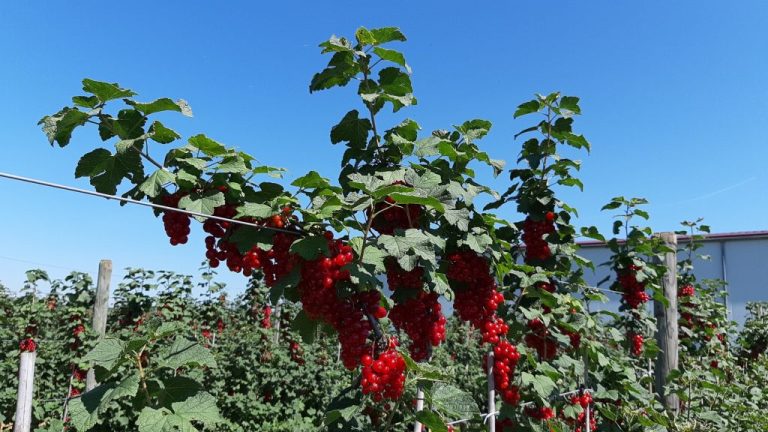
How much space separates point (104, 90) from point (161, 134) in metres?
0.23

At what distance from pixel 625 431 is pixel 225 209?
142 inches

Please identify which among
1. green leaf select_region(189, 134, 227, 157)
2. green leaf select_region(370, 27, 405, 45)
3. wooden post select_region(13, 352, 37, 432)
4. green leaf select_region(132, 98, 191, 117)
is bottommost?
wooden post select_region(13, 352, 37, 432)

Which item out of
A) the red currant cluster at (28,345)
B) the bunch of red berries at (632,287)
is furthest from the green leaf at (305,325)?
the red currant cluster at (28,345)

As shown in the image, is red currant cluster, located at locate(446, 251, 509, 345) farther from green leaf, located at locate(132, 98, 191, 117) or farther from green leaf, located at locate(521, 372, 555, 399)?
green leaf, located at locate(132, 98, 191, 117)

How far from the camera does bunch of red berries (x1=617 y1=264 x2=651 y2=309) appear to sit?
502cm

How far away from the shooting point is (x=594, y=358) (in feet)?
12.7

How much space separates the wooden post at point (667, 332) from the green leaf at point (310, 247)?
4.10 metres

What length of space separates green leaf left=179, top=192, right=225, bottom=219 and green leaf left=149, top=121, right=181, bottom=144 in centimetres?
22

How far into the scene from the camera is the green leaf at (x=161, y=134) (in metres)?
2.00

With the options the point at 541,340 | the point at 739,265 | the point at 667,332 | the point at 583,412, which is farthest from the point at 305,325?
the point at 739,265

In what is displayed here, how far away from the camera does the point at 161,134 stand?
6.64 feet

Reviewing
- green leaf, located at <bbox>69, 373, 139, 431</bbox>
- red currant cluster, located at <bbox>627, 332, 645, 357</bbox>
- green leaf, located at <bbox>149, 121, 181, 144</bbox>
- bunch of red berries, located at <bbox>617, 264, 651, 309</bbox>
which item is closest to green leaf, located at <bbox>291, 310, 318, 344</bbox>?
green leaf, located at <bbox>69, 373, 139, 431</bbox>

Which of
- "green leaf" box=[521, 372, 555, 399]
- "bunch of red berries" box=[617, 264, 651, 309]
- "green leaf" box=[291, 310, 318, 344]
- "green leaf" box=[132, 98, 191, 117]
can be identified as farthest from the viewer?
"bunch of red berries" box=[617, 264, 651, 309]

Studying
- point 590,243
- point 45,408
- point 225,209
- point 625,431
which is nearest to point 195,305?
point 45,408
